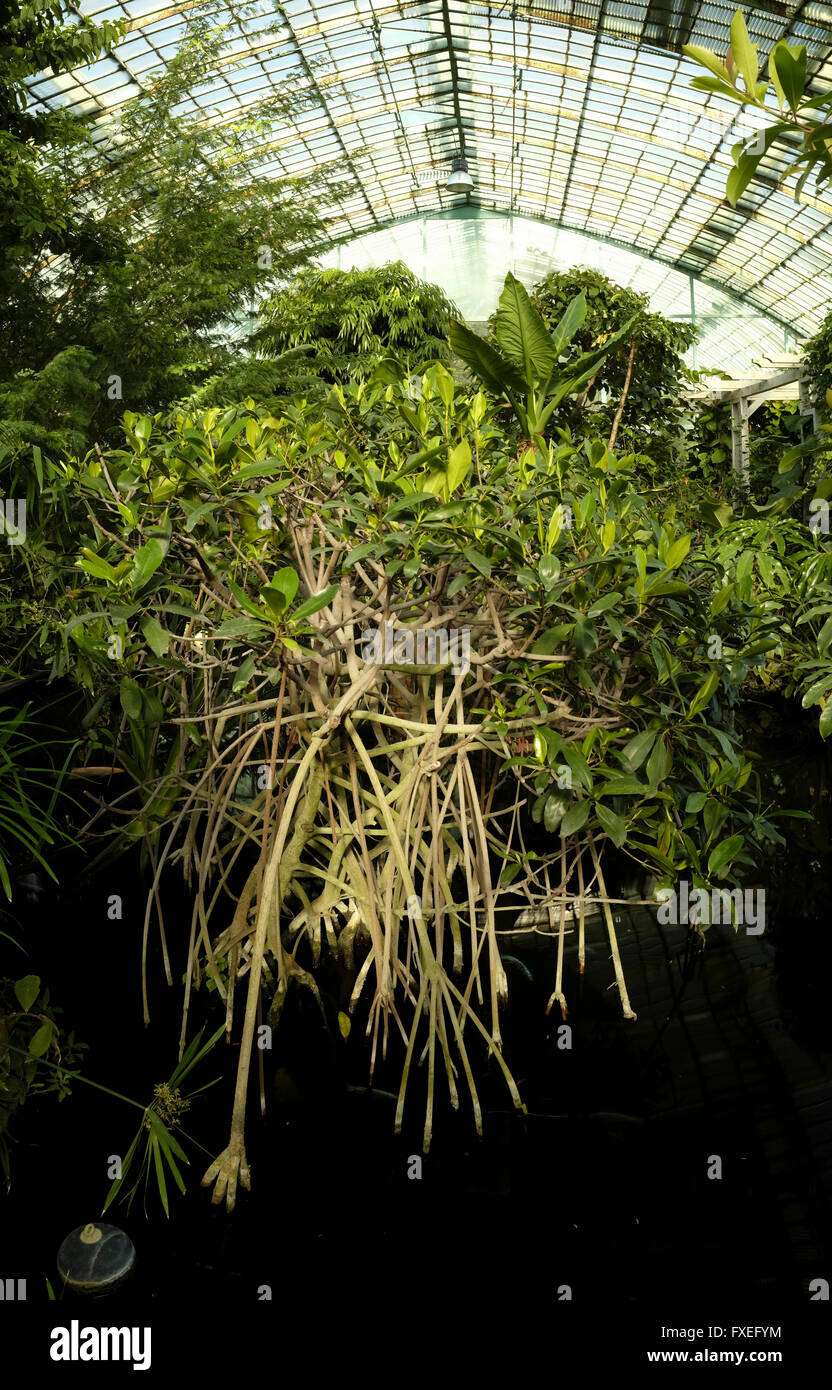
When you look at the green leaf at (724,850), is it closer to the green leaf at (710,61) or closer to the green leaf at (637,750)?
the green leaf at (637,750)

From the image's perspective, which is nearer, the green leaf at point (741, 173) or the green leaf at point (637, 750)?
the green leaf at point (741, 173)

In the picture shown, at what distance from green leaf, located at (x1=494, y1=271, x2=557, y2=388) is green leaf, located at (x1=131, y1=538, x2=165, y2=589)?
3.29 ft

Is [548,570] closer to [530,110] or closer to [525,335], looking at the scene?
[525,335]

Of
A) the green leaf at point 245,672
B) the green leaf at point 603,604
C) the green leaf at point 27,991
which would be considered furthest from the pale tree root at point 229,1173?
the green leaf at point 603,604

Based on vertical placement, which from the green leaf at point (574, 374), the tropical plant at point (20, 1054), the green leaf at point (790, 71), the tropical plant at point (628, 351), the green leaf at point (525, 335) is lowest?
the tropical plant at point (20, 1054)

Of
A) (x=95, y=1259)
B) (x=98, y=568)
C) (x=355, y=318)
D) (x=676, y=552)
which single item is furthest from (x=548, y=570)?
(x=355, y=318)

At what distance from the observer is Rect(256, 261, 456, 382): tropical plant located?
9883mm

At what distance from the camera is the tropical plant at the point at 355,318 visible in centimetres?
988

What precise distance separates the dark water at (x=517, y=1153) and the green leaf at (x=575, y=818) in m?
0.66

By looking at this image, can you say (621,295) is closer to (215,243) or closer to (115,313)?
(215,243)

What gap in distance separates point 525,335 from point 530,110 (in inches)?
484

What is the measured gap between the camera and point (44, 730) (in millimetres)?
3166

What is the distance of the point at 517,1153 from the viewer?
83.8 inches

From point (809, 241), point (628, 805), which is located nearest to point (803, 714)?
point (628, 805)
